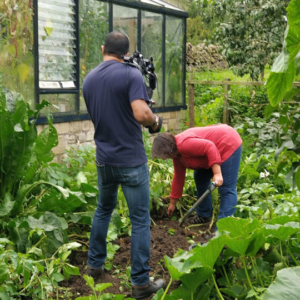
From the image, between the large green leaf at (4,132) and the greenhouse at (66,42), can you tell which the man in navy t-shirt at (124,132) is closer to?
the large green leaf at (4,132)

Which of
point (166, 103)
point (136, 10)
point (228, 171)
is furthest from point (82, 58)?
point (228, 171)

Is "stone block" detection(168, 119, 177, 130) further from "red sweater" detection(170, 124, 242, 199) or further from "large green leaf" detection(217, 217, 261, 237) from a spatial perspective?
"large green leaf" detection(217, 217, 261, 237)

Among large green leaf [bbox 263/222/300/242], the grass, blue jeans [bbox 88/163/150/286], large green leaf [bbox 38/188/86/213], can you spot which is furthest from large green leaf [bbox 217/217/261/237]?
the grass

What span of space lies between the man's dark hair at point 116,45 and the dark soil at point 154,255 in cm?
162

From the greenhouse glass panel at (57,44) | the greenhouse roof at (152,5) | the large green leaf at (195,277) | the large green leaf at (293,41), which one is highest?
the greenhouse roof at (152,5)

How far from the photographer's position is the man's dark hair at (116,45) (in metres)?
3.58

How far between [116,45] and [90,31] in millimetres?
4253

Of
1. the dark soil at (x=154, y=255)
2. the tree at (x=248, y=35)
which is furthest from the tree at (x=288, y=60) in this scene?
the tree at (x=248, y=35)

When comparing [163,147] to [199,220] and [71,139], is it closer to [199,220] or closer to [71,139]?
[199,220]

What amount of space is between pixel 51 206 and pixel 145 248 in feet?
3.30

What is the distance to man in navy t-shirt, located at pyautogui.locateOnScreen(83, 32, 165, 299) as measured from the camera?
3.46 m

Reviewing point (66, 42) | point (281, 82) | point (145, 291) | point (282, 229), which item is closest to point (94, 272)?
point (145, 291)

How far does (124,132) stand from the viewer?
354 centimetres

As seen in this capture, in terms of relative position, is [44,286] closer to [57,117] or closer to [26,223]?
[26,223]
